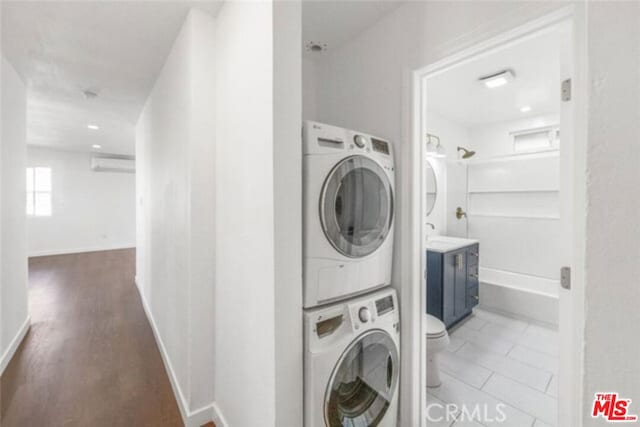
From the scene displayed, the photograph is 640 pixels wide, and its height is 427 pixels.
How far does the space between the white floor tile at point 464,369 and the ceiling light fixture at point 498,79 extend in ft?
8.17

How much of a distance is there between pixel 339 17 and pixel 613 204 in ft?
5.58

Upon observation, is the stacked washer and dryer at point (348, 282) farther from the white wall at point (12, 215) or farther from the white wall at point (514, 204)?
the white wall at point (514, 204)

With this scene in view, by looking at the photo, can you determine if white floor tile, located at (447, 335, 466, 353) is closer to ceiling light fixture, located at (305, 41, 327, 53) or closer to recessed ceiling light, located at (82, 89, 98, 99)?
ceiling light fixture, located at (305, 41, 327, 53)

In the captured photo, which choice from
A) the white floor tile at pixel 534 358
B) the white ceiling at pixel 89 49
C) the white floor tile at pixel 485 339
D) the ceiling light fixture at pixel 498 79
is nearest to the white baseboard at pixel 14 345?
the white ceiling at pixel 89 49

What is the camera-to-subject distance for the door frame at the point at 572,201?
37.3 inches

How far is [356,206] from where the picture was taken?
53.3 inches

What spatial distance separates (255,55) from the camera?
113 cm

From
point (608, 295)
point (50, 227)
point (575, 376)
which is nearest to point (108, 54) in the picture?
point (608, 295)

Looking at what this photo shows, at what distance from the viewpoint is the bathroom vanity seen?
100 inches

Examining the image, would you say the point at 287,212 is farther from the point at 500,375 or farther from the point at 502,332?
the point at 502,332

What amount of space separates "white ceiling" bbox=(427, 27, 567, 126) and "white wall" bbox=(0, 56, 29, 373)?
3531 mm

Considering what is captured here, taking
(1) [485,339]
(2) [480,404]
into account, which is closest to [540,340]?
(1) [485,339]

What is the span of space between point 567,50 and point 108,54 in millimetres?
2893

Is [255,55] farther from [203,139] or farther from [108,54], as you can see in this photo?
[108,54]
